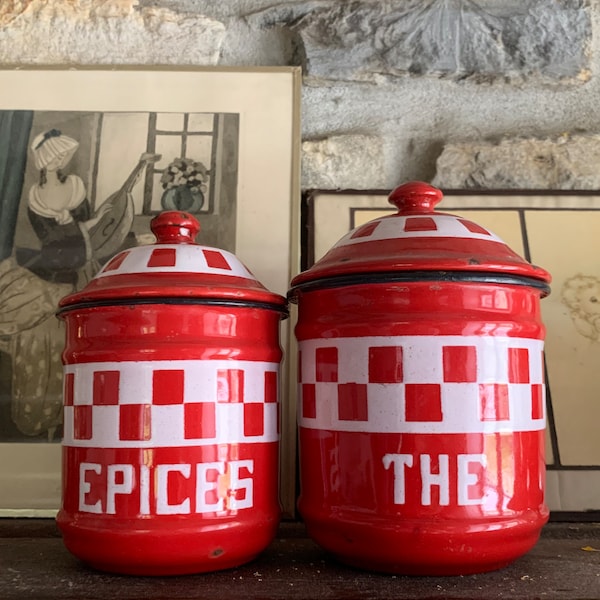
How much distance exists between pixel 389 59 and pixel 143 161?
366 mm

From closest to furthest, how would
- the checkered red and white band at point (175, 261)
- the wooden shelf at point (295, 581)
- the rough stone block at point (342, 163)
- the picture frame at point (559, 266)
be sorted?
the wooden shelf at point (295, 581) < the checkered red and white band at point (175, 261) < the picture frame at point (559, 266) < the rough stone block at point (342, 163)

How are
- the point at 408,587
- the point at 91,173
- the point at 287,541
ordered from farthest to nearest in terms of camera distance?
1. the point at 91,173
2. the point at 287,541
3. the point at 408,587

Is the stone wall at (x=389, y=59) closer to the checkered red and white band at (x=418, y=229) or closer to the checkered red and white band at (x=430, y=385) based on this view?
the checkered red and white band at (x=418, y=229)

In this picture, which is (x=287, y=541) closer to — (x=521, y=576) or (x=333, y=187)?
(x=521, y=576)

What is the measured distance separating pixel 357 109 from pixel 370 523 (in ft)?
1.90

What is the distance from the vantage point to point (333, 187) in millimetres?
912

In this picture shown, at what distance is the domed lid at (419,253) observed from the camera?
60cm

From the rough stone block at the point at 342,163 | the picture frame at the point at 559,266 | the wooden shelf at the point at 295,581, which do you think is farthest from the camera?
the rough stone block at the point at 342,163

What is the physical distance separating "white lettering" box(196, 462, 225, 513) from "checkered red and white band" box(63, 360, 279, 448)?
2 centimetres

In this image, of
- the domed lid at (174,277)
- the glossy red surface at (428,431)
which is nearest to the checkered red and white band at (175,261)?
the domed lid at (174,277)

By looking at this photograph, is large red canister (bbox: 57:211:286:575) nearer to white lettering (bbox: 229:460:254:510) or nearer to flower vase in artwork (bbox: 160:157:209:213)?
white lettering (bbox: 229:460:254:510)

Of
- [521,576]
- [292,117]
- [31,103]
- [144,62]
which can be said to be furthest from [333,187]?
[521,576]

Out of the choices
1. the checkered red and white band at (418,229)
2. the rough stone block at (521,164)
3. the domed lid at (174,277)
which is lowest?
the domed lid at (174,277)

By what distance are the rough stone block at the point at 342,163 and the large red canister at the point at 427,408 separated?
0.29 m
